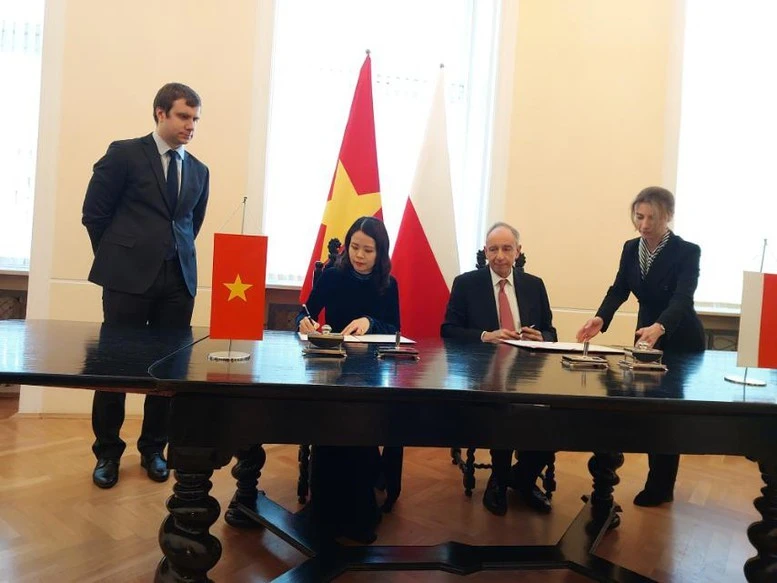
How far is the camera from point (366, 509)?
1.94 metres

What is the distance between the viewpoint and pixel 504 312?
2.52 metres

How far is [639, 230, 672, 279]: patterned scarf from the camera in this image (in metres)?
2.35

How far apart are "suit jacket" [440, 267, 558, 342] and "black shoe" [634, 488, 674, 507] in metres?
0.76

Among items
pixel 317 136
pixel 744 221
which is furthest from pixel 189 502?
pixel 744 221

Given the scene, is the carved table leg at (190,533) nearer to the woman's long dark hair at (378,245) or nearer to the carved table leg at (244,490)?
the carved table leg at (244,490)

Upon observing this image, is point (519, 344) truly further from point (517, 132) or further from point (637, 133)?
point (637, 133)

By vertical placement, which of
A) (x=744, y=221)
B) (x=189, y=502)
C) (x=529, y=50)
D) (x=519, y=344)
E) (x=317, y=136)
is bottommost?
(x=189, y=502)

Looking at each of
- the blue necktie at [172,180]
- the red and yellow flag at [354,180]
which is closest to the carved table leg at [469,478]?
the red and yellow flag at [354,180]

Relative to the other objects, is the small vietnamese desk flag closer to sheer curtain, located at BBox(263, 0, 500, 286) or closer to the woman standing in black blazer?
the woman standing in black blazer

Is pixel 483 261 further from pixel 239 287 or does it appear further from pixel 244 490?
pixel 239 287

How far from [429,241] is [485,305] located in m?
0.93

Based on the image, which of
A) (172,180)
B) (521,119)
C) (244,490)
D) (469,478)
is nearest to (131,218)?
(172,180)

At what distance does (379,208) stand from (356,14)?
137 cm

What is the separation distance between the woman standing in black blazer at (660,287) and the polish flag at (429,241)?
106 centimetres
